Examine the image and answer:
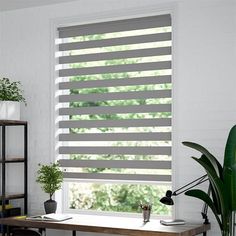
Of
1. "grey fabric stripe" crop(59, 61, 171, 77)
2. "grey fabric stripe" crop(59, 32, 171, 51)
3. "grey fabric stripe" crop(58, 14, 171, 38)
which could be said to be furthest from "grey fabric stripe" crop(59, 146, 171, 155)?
"grey fabric stripe" crop(58, 14, 171, 38)

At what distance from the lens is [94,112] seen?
5.23 m

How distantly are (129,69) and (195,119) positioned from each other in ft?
2.68

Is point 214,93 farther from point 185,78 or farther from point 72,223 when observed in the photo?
point 72,223

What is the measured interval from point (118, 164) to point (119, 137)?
247 mm

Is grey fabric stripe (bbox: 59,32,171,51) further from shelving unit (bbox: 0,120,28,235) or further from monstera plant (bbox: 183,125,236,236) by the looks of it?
monstera plant (bbox: 183,125,236,236)

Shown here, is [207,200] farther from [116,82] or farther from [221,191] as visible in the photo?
[116,82]

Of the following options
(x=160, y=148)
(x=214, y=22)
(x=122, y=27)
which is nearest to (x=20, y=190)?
(x=160, y=148)

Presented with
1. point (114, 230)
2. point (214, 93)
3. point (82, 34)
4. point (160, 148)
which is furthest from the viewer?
point (82, 34)

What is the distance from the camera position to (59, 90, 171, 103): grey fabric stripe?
16.2 feet

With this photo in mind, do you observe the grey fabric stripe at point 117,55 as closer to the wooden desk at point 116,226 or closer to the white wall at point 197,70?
the white wall at point 197,70

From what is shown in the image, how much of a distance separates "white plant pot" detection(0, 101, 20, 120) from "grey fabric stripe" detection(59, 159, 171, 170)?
0.62 m

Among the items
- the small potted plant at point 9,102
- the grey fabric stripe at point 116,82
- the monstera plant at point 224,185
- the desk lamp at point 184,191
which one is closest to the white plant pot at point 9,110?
the small potted plant at point 9,102

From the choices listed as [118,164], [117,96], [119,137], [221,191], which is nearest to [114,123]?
[119,137]

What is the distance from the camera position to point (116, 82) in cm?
516
